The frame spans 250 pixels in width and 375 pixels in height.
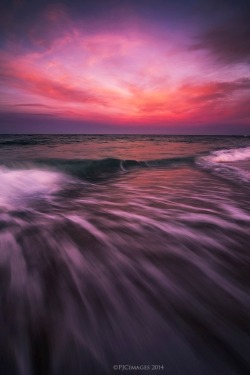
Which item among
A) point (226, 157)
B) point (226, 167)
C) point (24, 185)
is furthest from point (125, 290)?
point (226, 157)

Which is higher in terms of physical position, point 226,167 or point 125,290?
point 226,167

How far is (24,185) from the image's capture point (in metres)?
5.82

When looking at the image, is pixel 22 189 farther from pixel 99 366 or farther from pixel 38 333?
pixel 99 366

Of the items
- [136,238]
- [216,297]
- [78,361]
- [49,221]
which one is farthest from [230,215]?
[78,361]

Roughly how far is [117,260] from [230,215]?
1.96 meters

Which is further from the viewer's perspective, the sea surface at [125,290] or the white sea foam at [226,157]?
the white sea foam at [226,157]

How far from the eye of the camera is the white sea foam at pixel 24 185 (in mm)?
4504

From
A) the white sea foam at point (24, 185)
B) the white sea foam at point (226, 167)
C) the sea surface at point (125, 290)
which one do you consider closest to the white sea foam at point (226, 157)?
the white sea foam at point (226, 167)

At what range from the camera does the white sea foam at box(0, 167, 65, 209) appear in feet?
14.8

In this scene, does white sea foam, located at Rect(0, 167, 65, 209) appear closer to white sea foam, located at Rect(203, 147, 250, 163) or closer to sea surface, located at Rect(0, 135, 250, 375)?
sea surface, located at Rect(0, 135, 250, 375)

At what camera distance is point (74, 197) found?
462 cm

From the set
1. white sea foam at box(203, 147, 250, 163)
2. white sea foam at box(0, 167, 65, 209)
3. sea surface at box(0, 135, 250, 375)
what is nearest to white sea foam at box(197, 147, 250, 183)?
white sea foam at box(203, 147, 250, 163)

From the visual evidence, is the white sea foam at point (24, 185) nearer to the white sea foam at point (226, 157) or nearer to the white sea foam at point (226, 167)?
the white sea foam at point (226, 167)

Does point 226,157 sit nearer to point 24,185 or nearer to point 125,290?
point 24,185
